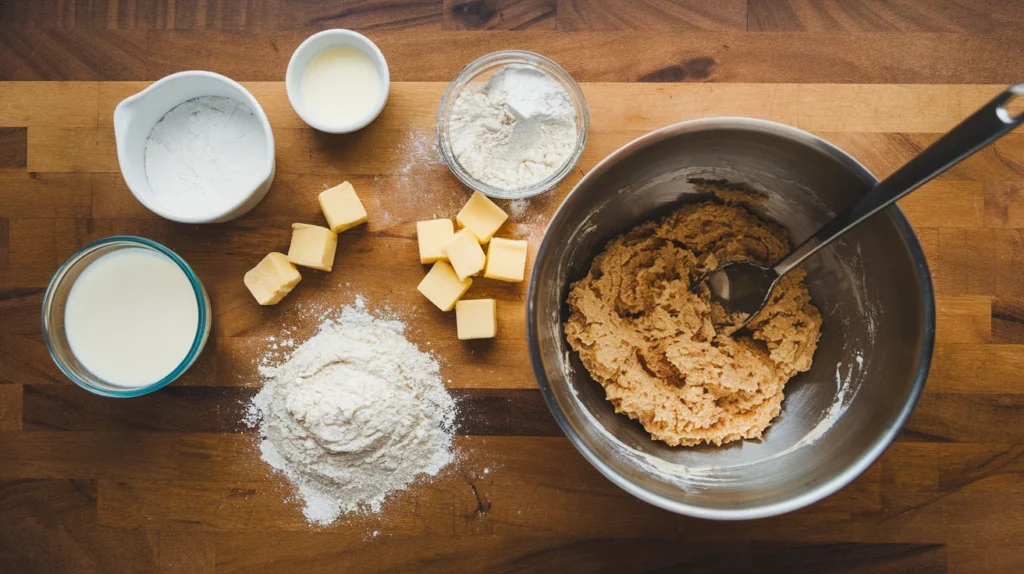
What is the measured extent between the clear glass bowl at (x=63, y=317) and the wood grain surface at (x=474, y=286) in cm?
9

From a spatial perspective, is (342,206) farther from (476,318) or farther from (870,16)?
(870,16)

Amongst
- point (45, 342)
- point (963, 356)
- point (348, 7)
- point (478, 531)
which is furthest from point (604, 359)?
point (45, 342)

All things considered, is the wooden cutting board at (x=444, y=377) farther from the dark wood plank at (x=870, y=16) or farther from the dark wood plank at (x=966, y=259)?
the dark wood plank at (x=870, y=16)

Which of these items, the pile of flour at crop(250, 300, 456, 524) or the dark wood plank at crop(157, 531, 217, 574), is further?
the dark wood plank at crop(157, 531, 217, 574)

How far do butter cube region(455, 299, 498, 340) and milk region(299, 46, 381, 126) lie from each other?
560 millimetres

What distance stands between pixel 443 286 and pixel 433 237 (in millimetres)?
126

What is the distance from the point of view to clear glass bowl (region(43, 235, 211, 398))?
1613 mm

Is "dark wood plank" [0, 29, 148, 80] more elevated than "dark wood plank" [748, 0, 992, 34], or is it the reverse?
"dark wood plank" [748, 0, 992, 34]

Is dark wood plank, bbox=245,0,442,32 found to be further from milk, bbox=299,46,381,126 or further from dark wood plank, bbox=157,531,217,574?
dark wood plank, bbox=157,531,217,574

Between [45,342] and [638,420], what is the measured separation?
5.09 feet

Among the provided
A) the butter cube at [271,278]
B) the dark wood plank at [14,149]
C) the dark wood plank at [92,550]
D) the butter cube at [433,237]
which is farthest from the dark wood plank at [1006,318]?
the dark wood plank at [14,149]

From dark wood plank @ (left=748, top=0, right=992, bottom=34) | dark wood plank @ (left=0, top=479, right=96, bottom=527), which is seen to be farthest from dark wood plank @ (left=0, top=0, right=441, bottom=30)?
dark wood plank @ (left=0, top=479, right=96, bottom=527)

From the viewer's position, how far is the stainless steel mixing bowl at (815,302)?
1292 mm

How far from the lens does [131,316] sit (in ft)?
5.49
